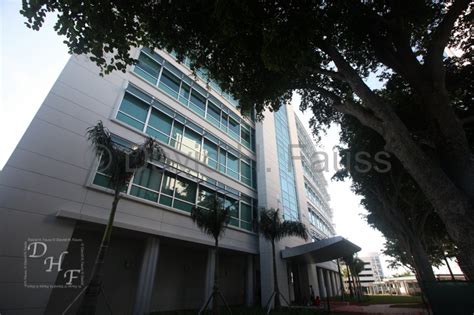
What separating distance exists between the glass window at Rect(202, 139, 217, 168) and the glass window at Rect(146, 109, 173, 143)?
2.97 metres

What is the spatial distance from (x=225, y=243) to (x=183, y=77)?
1143cm

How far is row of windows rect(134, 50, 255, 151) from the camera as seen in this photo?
44.5ft

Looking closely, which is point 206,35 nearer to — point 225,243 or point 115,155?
point 115,155

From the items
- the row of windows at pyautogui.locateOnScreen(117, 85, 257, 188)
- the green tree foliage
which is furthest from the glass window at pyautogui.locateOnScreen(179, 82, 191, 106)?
the green tree foliage

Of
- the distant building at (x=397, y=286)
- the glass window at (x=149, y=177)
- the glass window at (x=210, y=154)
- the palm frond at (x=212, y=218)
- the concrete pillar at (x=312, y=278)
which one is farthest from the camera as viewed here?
the distant building at (x=397, y=286)

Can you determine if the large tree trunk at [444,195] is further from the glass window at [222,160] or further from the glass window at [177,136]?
the glass window at [222,160]

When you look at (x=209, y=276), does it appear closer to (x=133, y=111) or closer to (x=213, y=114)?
(x=133, y=111)

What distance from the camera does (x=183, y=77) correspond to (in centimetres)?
1551

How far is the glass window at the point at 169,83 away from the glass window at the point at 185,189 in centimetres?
566

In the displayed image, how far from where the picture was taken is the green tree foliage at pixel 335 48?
4.65 meters

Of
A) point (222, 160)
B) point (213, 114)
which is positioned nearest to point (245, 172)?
point (222, 160)

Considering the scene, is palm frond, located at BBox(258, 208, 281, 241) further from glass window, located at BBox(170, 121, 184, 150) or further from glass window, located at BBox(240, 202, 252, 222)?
glass window, located at BBox(170, 121, 184, 150)

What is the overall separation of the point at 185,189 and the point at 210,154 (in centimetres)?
354

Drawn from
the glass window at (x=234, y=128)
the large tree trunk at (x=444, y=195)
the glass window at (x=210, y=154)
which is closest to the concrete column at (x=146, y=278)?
the glass window at (x=210, y=154)
